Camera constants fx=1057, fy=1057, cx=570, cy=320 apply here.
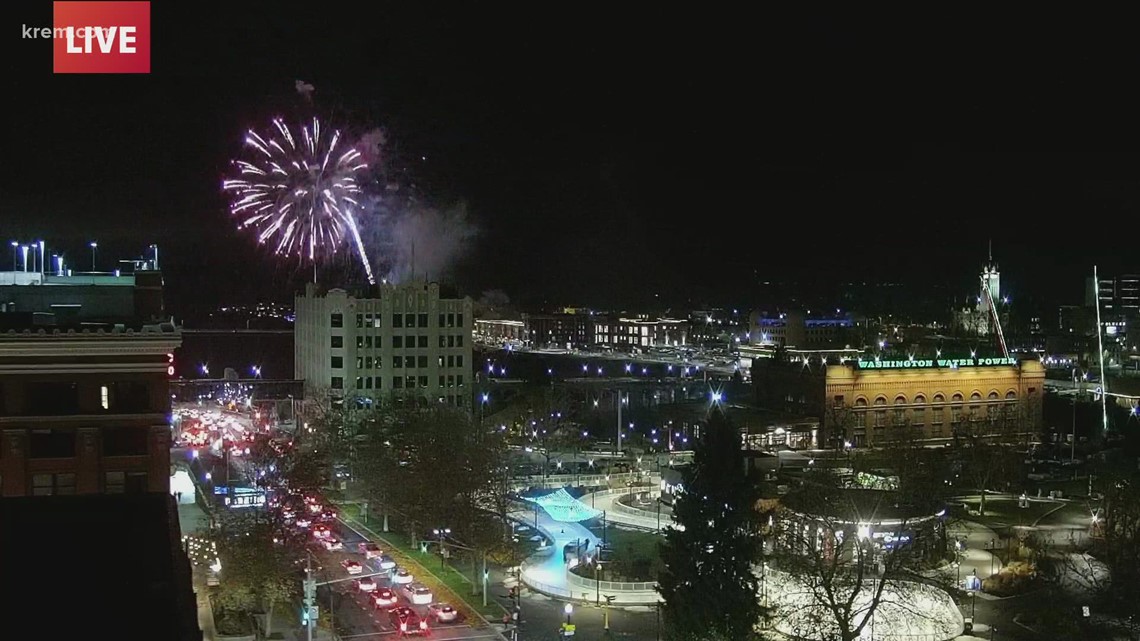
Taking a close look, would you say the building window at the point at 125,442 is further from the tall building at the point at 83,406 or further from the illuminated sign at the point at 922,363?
the illuminated sign at the point at 922,363

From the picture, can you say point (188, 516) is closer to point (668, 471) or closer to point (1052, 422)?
point (668, 471)

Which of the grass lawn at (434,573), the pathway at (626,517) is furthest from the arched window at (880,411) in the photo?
the grass lawn at (434,573)

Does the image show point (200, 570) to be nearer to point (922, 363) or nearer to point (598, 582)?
point (598, 582)

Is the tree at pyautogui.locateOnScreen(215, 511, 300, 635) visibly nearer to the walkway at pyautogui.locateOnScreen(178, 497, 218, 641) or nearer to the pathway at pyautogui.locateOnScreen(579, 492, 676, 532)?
the walkway at pyautogui.locateOnScreen(178, 497, 218, 641)

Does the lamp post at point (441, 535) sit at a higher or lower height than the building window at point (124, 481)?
lower

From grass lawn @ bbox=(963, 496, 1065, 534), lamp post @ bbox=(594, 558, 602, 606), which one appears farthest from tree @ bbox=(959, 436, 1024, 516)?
lamp post @ bbox=(594, 558, 602, 606)

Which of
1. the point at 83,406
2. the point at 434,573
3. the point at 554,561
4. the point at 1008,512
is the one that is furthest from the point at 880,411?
the point at 83,406
